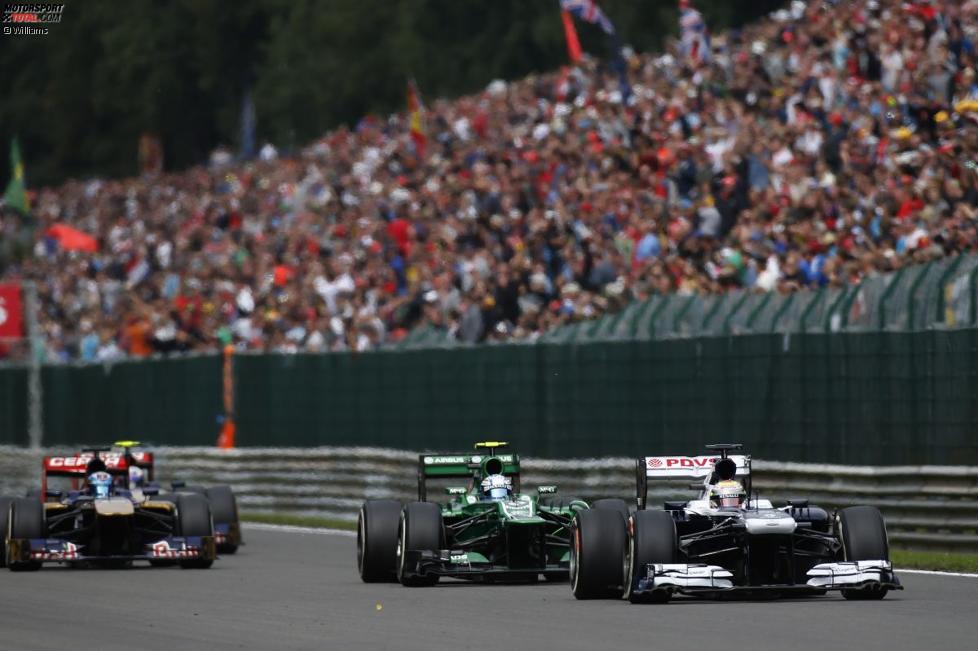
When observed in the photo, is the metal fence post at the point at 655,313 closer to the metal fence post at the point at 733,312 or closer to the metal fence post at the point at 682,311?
the metal fence post at the point at 682,311

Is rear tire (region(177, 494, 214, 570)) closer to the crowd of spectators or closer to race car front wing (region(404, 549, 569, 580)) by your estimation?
race car front wing (region(404, 549, 569, 580))

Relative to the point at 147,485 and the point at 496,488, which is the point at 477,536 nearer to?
the point at 496,488

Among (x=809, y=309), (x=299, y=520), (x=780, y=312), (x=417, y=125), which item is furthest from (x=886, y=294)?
(x=417, y=125)

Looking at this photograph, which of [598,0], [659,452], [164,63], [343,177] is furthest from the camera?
[164,63]

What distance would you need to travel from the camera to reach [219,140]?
70.0m

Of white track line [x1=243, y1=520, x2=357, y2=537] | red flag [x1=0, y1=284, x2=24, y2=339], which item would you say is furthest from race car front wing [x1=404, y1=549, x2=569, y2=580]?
red flag [x1=0, y1=284, x2=24, y2=339]

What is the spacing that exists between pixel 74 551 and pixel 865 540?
8483 mm

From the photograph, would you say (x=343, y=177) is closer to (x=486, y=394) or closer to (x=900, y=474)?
(x=486, y=394)

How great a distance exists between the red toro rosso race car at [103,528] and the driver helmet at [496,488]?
3.81 metres

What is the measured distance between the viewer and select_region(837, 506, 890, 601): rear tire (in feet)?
51.6

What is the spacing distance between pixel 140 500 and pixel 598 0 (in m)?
32.8

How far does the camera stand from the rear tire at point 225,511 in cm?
2458

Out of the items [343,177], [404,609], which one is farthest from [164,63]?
[404,609]

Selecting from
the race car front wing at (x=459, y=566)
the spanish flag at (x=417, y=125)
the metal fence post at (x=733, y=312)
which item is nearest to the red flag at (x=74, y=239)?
the spanish flag at (x=417, y=125)
